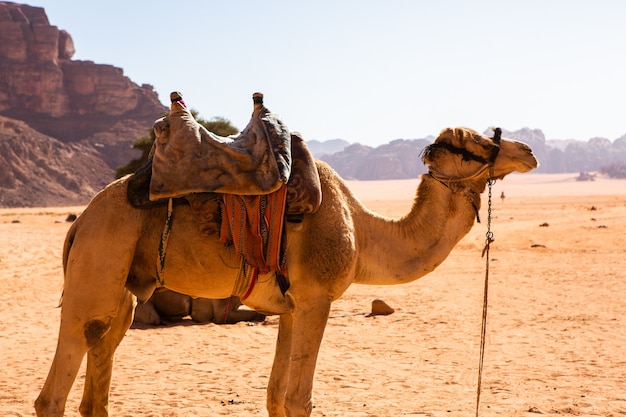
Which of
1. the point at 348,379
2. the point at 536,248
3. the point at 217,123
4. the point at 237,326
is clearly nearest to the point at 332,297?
the point at 348,379

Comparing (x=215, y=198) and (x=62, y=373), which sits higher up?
(x=215, y=198)

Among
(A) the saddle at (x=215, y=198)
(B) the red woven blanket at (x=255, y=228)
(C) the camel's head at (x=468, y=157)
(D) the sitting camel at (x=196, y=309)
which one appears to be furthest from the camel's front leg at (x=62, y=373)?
(D) the sitting camel at (x=196, y=309)

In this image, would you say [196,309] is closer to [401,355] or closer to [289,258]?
[401,355]

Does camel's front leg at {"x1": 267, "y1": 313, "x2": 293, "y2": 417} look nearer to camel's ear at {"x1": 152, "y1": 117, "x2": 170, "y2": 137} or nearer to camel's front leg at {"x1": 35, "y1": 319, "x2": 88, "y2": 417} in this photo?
camel's front leg at {"x1": 35, "y1": 319, "x2": 88, "y2": 417}

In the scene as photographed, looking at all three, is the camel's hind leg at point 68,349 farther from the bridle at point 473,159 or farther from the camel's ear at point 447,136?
the camel's ear at point 447,136

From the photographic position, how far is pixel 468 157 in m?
5.28

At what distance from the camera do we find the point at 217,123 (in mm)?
41312

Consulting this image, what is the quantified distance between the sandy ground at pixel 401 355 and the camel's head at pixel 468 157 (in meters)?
2.65

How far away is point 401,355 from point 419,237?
4.49m

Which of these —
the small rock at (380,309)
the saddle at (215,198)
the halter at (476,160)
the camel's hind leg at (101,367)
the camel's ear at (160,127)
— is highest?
the camel's ear at (160,127)

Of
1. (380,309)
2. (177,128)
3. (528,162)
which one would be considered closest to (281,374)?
(177,128)

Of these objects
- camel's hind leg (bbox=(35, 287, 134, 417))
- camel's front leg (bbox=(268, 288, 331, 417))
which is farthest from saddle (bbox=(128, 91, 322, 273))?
camel's hind leg (bbox=(35, 287, 134, 417))

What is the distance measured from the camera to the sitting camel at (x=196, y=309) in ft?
37.7

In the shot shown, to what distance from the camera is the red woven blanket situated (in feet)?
15.5
